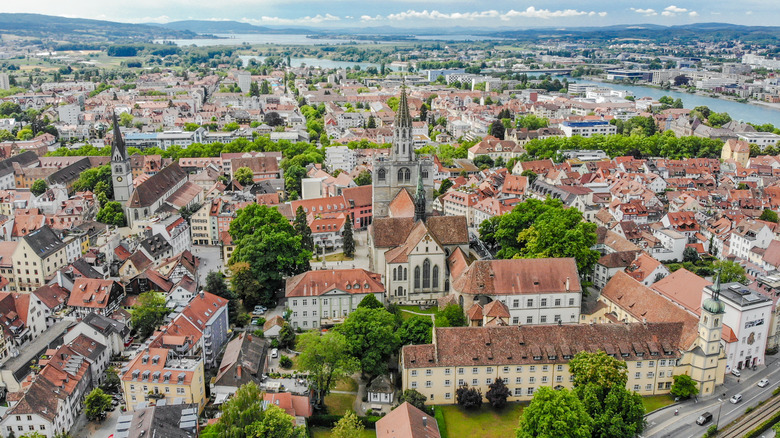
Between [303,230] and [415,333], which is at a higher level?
[303,230]

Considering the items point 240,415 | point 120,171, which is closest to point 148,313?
point 240,415

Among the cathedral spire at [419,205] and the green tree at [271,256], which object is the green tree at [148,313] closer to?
the green tree at [271,256]

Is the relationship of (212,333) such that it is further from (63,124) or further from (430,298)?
(63,124)

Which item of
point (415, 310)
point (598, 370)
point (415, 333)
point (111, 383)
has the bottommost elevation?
point (415, 310)

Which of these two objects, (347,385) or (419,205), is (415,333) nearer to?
(347,385)

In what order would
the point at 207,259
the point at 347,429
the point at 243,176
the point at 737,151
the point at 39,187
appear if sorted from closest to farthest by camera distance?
the point at 347,429 → the point at 207,259 → the point at 39,187 → the point at 243,176 → the point at 737,151

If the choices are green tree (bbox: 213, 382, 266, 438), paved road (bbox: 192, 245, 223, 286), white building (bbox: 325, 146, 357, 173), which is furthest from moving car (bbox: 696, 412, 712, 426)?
white building (bbox: 325, 146, 357, 173)
